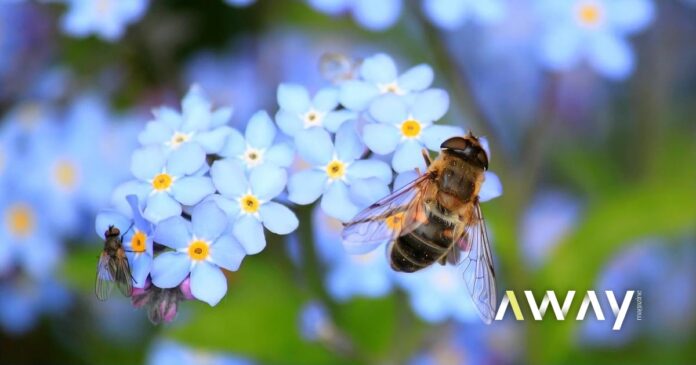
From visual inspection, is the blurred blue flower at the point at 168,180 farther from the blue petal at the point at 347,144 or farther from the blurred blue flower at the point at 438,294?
the blurred blue flower at the point at 438,294

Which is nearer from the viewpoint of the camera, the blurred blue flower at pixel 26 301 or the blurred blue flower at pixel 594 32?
the blurred blue flower at pixel 594 32

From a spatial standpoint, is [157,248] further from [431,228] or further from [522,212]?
[522,212]

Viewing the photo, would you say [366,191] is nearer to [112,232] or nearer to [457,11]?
[112,232]

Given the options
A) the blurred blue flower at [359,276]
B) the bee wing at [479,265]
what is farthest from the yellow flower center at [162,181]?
the blurred blue flower at [359,276]

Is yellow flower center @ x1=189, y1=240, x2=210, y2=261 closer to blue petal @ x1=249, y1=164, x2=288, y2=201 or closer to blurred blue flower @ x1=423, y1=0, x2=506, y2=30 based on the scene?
blue petal @ x1=249, y1=164, x2=288, y2=201

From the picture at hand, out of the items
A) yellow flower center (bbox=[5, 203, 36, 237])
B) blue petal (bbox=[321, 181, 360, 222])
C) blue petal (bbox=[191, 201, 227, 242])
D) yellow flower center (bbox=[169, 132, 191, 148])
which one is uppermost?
blue petal (bbox=[321, 181, 360, 222])

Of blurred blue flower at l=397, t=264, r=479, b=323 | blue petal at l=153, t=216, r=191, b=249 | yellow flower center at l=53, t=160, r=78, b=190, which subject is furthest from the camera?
yellow flower center at l=53, t=160, r=78, b=190

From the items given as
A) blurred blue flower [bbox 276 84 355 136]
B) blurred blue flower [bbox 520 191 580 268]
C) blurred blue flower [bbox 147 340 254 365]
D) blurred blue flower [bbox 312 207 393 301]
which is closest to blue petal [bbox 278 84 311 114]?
blurred blue flower [bbox 276 84 355 136]
